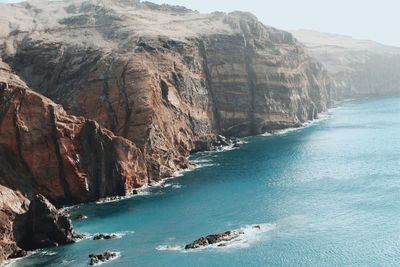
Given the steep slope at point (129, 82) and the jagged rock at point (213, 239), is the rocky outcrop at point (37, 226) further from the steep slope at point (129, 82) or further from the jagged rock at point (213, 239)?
the steep slope at point (129, 82)

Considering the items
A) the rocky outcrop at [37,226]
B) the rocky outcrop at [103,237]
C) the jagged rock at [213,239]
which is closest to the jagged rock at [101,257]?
the rocky outcrop at [103,237]

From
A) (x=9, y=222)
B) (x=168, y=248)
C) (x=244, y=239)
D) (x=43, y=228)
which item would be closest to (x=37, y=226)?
(x=43, y=228)

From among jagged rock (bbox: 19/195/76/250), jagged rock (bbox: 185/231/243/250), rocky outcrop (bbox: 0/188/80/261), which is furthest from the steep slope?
jagged rock (bbox: 185/231/243/250)

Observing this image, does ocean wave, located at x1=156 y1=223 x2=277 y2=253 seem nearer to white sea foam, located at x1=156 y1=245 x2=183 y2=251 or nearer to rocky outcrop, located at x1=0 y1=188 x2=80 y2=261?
white sea foam, located at x1=156 y1=245 x2=183 y2=251

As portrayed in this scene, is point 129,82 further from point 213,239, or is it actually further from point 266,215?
point 213,239

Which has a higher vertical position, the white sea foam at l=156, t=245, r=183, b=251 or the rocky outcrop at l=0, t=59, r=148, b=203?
the rocky outcrop at l=0, t=59, r=148, b=203

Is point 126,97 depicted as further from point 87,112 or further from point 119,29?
point 119,29

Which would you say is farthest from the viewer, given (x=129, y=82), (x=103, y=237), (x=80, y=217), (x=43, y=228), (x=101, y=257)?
(x=129, y=82)
